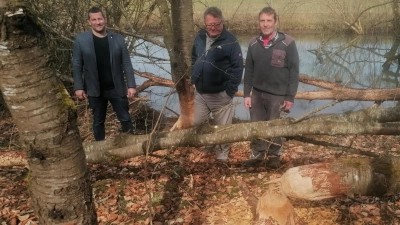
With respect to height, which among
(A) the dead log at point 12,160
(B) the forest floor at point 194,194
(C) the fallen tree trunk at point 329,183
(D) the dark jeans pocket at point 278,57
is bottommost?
(B) the forest floor at point 194,194

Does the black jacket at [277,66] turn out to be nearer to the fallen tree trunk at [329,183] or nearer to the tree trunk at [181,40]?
the tree trunk at [181,40]

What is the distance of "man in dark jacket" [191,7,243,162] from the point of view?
411cm

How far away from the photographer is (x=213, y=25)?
4059 millimetres

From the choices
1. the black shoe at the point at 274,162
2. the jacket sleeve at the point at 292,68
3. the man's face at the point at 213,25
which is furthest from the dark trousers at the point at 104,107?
the jacket sleeve at the point at 292,68

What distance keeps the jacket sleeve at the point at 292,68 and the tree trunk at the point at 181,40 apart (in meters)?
A: 1.61

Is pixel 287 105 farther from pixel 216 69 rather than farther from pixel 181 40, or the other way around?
pixel 181 40

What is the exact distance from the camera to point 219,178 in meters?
4.11

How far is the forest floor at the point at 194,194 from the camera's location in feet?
10.8

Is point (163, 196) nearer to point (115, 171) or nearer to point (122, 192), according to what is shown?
point (122, 192)

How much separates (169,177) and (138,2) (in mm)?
5299

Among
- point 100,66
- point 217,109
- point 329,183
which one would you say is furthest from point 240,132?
point 100,66

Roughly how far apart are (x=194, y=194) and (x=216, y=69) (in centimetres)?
151

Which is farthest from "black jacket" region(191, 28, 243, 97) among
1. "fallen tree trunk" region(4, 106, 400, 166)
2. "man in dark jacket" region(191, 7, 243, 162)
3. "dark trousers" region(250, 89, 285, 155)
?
"fallen tree trunk" region(4, 106, 400, 166)

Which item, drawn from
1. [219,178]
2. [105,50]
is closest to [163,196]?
[219,178]
